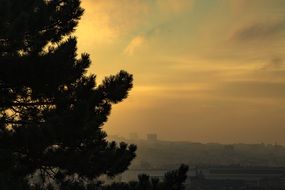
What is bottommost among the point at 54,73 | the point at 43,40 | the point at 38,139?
the point at 38,139

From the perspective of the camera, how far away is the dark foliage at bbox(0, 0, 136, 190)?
15.1m

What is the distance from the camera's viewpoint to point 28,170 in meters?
17.0

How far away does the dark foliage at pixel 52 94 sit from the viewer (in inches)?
594

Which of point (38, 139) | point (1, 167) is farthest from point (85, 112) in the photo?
point (1, 167)

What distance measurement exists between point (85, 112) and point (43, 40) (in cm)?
468

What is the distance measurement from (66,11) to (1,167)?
713cm

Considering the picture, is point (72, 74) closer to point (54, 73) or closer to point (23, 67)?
point (54, 73)

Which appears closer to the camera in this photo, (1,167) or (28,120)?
(1,167)

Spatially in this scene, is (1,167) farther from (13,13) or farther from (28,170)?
(13,13)

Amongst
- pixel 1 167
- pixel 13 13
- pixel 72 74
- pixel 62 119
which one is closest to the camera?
pixel 1 167

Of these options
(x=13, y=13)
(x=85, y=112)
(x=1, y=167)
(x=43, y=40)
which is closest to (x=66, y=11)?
(x=43, y=40)

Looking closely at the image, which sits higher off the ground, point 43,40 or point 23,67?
point 43,40

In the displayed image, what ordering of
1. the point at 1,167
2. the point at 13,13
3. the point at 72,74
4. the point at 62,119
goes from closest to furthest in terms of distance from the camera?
the point at 1,167, the point at 62,119, the point at 13,13, the point at 72,74

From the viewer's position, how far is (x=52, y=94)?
17453 millimetres
